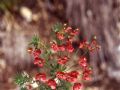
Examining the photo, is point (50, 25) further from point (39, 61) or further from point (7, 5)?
point (39, 61)

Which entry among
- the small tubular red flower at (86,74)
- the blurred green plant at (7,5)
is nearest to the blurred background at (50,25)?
the blurred green plant at (7,5)

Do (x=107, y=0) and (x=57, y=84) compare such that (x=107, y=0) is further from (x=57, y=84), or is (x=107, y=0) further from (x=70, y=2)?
(x=57, y=84)

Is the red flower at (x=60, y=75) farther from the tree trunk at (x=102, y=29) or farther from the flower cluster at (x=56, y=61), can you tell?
the tree trunk at (x=102, y=29)

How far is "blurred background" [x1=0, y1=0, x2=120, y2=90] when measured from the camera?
277 cm

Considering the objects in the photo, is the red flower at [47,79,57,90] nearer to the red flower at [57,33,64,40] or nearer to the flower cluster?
the flower cluster

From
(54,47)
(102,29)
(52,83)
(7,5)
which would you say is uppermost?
(7,5)

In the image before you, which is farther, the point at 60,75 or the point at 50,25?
the point at 50,25

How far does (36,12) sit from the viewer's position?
284cm

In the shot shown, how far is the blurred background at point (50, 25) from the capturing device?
277cm

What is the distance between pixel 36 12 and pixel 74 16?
0.24m

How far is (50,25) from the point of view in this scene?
9.27 feet

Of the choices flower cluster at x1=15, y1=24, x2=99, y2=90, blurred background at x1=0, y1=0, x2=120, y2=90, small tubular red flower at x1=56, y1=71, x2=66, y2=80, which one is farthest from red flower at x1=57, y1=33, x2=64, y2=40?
blurred background at x1=0, y1=0, x2=120, y2=90

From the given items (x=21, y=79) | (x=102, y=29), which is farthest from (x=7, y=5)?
(x=21, y=79)

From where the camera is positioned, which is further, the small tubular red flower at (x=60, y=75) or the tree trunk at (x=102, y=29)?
the tree trunk at (x=102, y=29)
